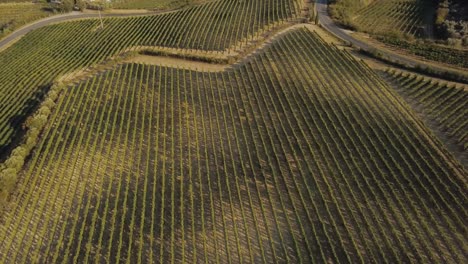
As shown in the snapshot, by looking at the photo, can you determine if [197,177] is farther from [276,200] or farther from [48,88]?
[48,88]

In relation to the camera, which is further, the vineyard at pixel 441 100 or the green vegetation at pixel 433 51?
the green vegetation at pixel 433 51

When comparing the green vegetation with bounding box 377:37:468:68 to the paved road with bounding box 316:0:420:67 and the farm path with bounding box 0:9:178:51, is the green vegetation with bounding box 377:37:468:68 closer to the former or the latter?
the paved road with bounding box 316:0:420:67

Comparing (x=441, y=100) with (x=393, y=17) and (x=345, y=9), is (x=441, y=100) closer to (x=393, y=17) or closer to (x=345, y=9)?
(x=393, y=17)

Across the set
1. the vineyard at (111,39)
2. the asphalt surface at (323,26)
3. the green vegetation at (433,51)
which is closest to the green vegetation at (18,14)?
the asphalt surface at (323,26)

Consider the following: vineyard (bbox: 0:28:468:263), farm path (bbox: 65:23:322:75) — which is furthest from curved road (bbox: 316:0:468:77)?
farm path (bbox: 65:23:322:75)

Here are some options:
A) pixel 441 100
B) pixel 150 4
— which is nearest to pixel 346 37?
pixel 441 100

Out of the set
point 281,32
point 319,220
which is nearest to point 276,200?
point 319,220

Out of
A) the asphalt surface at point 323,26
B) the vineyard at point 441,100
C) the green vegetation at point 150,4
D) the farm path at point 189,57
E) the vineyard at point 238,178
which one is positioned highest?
the green vegetation at point 150,4

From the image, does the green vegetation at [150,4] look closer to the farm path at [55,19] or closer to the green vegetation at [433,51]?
the farm path at [55,19]
